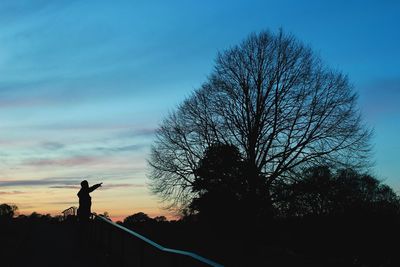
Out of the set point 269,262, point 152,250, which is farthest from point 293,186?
point 152,250

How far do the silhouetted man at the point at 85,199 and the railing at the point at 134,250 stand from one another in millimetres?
441

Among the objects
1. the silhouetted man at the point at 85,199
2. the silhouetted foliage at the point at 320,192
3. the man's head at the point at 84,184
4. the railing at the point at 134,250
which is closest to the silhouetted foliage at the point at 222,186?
the silhouetted foliage at the point at 320,192

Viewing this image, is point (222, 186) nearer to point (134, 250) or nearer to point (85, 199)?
point (85, 199)

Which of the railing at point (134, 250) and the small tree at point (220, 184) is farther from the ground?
the small tree at point (220, 184)

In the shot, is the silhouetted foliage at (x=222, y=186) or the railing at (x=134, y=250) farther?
the silhouetted foliage at (x=222, y=186)

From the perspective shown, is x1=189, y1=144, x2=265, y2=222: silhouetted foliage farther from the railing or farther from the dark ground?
the railing

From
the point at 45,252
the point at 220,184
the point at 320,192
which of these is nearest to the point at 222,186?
the point at 220,184

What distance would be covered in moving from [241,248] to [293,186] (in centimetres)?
1095

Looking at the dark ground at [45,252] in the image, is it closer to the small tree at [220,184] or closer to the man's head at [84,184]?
the man's head at [84,184]

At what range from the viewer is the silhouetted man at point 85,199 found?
16.7 m

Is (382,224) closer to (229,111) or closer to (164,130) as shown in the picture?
(229,111)

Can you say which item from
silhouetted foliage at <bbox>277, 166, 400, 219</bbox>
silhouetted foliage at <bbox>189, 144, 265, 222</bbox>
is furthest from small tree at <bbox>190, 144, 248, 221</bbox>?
silhouetted foliage at <bbox>277, 166, 400, 219</bbox>

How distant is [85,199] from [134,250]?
6982 millimetres

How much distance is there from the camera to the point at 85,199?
666 inches
